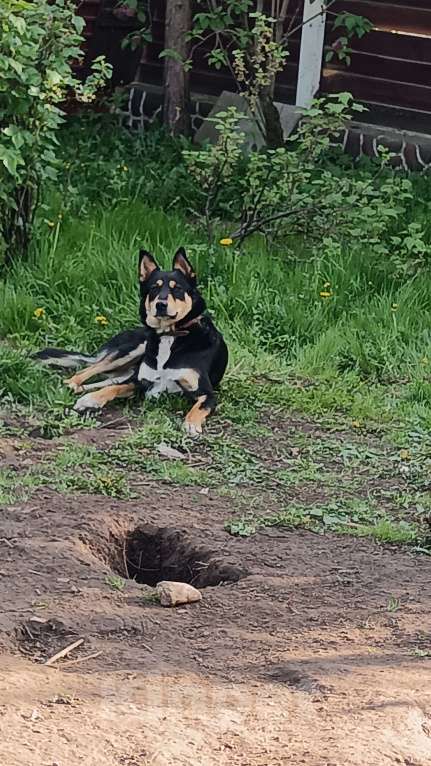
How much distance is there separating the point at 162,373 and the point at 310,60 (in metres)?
6.68

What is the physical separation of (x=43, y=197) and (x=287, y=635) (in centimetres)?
532

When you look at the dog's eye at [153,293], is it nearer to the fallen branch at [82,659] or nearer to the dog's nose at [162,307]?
the dog's nose at [162,307]

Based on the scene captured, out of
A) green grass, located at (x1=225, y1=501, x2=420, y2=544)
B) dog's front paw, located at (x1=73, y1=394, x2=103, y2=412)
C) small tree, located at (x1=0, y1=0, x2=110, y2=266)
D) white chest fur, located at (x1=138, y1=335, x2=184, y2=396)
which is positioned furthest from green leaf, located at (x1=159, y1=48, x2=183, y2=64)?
green grass, located at (x1=225, y1=501, x2=420, y2=544)

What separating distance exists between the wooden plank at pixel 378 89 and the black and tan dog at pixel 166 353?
5982mm

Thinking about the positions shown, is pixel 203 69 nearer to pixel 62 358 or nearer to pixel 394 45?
pixel 394 45

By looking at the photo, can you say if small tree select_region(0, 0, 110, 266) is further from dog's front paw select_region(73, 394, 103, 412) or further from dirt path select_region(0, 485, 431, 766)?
dirt path select_region(0, 485, 431, 766)

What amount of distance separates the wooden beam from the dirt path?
25.4 ft

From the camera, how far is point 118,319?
25.3 ft

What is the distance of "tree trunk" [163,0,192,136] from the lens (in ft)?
38.8

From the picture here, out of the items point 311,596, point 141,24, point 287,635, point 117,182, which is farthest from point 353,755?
point 141,24

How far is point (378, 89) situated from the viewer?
12328mm

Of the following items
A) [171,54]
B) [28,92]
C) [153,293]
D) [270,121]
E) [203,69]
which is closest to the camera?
[153,293]

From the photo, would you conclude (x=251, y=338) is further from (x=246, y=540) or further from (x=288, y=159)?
(x=246, y=540)

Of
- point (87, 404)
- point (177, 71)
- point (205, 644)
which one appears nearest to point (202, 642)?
point (205, 644)
